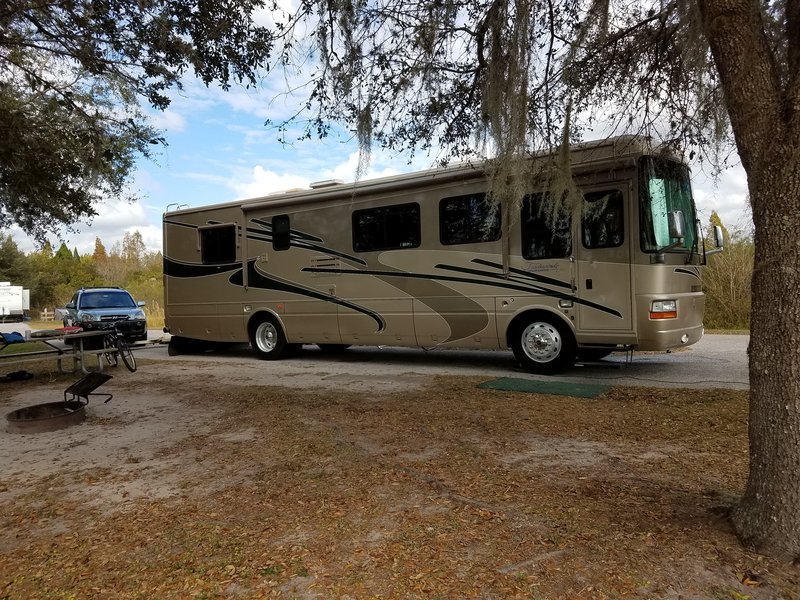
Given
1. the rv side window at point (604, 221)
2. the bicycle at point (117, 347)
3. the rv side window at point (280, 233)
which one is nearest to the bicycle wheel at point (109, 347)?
the bicycle at point (117, 347)

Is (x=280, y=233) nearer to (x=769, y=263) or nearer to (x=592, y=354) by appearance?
(x=592, y=354)

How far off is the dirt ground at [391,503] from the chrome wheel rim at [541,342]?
76.1 inches

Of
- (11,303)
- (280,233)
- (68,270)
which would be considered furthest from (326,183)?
(68,270)

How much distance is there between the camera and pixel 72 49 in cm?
726

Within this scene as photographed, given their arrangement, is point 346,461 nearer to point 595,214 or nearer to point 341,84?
point 341,84

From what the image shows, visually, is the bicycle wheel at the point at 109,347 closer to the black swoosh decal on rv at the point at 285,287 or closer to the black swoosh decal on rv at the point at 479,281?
the black swoosh decal on rv at the point at 285,287

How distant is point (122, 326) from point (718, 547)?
1581 cm

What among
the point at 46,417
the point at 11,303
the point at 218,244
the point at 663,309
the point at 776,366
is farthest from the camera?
the point at 11,303

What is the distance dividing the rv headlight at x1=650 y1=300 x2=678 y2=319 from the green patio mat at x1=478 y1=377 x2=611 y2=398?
46.2 inches

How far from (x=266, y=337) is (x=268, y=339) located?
0.07 meters

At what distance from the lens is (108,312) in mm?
15727

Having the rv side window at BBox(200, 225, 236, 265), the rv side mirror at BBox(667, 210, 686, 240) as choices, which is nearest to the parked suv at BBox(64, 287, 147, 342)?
the rv side window at BBox(200, 225, 236, 265)

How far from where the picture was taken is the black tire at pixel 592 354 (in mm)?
8380

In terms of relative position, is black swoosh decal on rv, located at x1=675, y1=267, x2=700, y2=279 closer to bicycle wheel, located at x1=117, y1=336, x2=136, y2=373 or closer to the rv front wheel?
the rv front wheel
